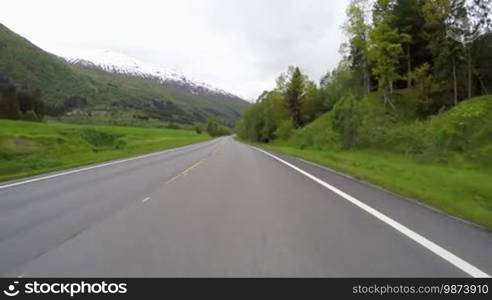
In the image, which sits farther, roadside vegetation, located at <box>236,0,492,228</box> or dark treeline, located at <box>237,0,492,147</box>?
dark treeline, located at <box>237,0,492,147</box>

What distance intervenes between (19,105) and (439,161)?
101 m

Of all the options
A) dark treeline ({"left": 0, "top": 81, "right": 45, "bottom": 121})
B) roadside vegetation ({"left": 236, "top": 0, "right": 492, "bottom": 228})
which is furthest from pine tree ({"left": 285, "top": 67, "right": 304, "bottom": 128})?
dark treeline ({"left": 0, "top": 81, "right": 45, "bottom": 121})

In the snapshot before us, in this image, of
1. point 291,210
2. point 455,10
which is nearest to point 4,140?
point 291,210

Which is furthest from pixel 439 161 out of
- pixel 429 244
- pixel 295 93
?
pixel 295 93

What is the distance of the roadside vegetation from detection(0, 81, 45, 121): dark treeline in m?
66.6

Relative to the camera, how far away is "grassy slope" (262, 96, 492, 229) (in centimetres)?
888

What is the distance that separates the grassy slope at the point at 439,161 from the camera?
8.88 metres

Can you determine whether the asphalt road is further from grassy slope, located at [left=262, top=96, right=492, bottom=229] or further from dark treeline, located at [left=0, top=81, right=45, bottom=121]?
dark treeline, located at [left=0, top=81, right=45, bottom=121]

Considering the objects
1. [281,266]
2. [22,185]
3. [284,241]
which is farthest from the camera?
[22,185]

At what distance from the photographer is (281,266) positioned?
169 inches

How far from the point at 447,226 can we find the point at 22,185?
41.4 feet

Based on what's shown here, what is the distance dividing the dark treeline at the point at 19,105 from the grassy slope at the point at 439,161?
73.9 meters

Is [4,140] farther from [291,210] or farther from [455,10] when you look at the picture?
[455,10]

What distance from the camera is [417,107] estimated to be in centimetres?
4100
